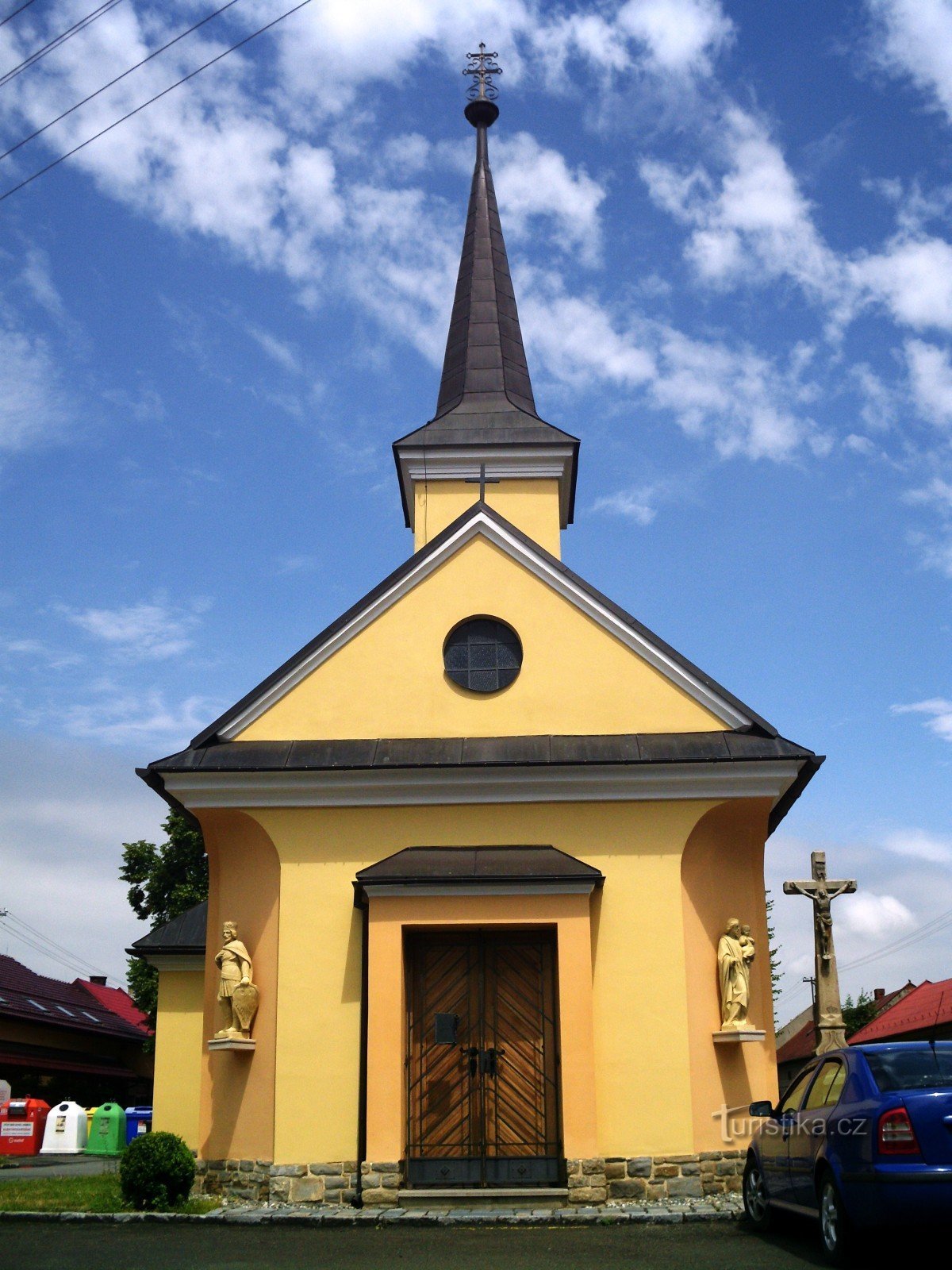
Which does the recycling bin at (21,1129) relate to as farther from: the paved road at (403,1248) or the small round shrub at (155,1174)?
the paved road at (403,1248)

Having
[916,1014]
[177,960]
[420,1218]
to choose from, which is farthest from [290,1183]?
[916,1014]

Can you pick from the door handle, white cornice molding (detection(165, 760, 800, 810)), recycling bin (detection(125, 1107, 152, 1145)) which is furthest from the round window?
recycling bin (detection(125, 1107, 152, 1145))

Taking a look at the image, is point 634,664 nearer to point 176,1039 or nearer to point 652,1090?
point 652,1090

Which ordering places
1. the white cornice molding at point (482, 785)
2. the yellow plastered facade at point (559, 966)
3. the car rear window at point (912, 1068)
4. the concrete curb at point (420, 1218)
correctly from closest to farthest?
the car rear window at point (912, 1068)
the concrete curb at point (420, 1218)
the yellow plastered facade at point (559, 966)
the white cornice molding at point (482, 785)

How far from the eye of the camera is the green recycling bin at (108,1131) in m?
27.6

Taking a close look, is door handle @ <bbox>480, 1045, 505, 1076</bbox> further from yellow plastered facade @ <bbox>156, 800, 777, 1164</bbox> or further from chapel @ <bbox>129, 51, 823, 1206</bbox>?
yellow plastered facade @ <bbox>156, 800, 777, 1164</bbox>

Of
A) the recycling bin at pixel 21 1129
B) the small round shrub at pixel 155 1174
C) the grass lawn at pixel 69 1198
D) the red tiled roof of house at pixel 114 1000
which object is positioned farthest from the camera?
the red tiled roof of house at pixel 114 1000

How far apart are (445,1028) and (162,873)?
74.3 ft

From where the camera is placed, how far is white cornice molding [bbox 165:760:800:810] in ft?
46.9

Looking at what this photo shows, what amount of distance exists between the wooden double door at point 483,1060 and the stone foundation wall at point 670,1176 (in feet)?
2.07

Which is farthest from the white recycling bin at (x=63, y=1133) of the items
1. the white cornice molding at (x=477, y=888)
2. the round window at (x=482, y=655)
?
the round window at (x=482, y=655)

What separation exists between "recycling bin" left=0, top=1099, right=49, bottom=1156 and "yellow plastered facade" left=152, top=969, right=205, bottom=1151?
10.1 m

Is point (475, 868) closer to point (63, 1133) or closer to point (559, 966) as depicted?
point (559, 966)

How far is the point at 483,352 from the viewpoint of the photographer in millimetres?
22594
